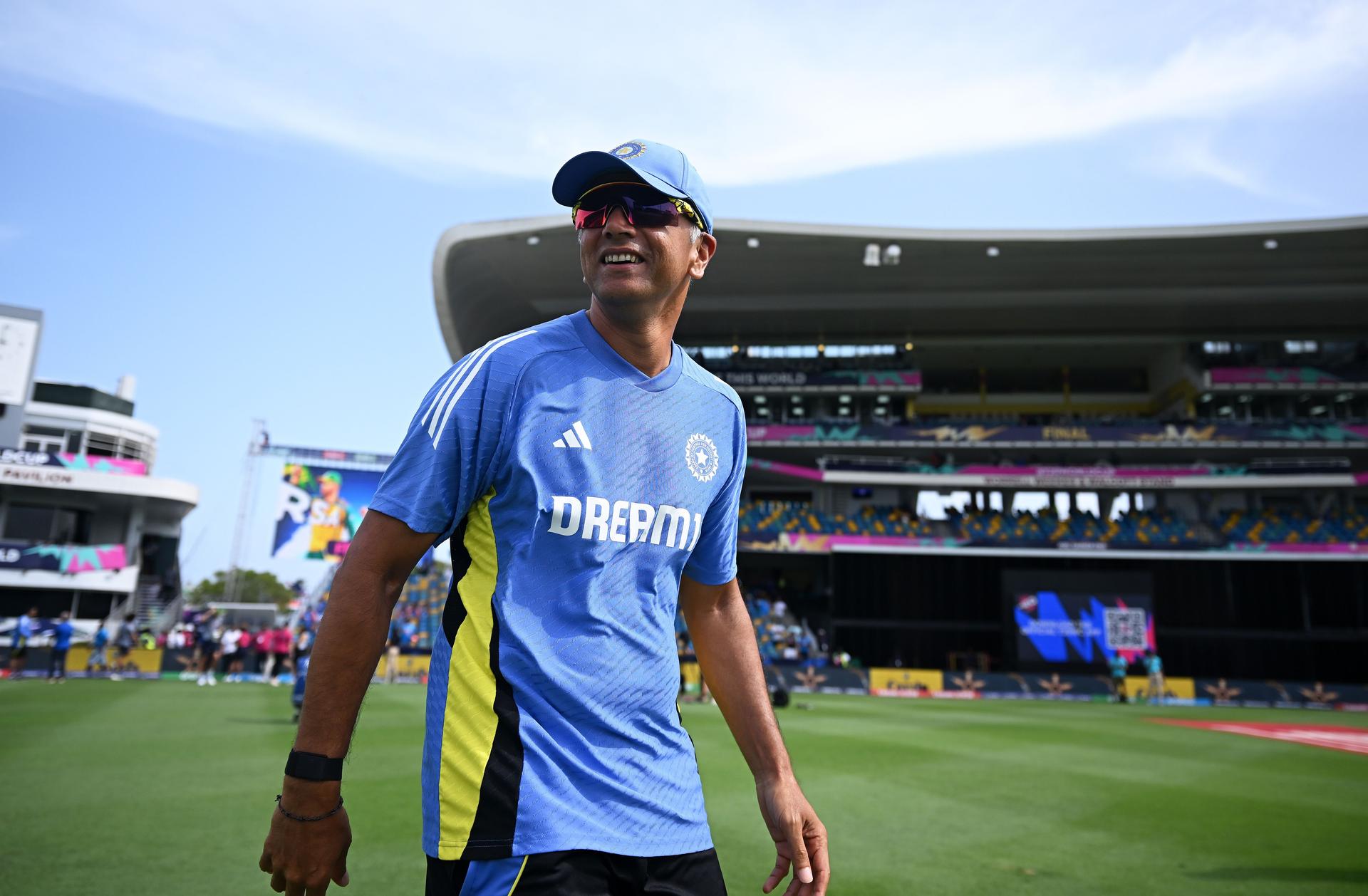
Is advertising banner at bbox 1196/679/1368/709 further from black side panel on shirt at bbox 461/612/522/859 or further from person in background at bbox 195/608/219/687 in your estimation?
black side panel on shirt at bbox 461/612/522/859

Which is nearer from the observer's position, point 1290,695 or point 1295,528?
point 1290,695

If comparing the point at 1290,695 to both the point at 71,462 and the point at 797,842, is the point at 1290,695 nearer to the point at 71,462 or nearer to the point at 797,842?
the point at 797,842

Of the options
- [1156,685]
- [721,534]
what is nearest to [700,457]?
[721,534]

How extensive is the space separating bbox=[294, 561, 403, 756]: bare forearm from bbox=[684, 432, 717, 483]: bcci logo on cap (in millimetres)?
754

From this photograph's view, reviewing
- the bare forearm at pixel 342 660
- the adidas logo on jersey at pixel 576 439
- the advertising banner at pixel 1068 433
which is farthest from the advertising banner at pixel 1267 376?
the bare forearm at pixel 342 660

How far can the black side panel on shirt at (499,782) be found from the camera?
1.62m

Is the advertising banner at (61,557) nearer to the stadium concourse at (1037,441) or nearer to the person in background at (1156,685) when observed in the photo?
the stadium concourse at (1037,441)

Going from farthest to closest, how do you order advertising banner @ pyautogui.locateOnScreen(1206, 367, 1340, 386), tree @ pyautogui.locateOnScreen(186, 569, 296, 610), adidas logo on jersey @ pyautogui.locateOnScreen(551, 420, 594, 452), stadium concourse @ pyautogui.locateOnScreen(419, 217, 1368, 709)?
1. tree @ pyautogui.locateOnScreen(186, 569, 296, 610)
2. advertising banner @ pyautogui.locateOnScreen(1206, 367, 1340, 386)
3. stadium concourse @ pyautogui.locateOnScreen(419, 217, 1368, 709)
4. adidas logo on jersey @ pyautogui.locateOnScreen(551, 420, 594, 452)

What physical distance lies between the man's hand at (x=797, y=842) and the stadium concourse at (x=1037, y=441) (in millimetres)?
25059

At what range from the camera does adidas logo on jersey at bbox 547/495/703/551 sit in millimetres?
1810

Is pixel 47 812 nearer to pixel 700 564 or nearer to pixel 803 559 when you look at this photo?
pixel 700 564

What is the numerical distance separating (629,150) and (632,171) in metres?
0.08

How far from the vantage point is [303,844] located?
5.26ft

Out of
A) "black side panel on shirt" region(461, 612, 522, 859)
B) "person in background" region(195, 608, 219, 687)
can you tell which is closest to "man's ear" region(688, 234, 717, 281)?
"black side panel on shirt" region(461, 612, 522, 859)
